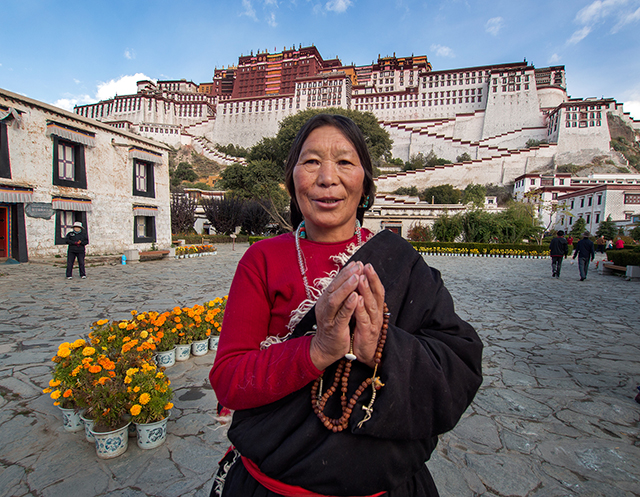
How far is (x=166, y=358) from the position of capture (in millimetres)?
4180

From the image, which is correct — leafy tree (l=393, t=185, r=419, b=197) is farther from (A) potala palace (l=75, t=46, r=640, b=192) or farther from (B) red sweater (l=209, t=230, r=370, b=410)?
(B) red sweater (l=209, t=230, r=370, b=410)

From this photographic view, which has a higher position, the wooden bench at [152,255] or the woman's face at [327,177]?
the woman's face at [327,177]

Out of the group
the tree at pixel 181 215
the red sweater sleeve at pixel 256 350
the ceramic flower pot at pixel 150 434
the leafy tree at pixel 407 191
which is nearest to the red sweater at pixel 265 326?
the red sweater sleeve at pixel 256 350

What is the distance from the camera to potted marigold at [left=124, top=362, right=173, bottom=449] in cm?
267

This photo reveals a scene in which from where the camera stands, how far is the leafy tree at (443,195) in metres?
40.4

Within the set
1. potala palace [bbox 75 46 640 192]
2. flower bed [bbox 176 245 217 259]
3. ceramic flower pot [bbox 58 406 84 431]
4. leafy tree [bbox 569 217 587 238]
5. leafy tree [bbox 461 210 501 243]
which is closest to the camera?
ceramic flower pot [bbox 58 406 84 431]

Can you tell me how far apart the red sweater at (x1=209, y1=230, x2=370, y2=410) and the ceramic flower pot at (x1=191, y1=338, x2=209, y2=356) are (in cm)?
377

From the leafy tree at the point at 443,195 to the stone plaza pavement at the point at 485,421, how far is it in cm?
3522

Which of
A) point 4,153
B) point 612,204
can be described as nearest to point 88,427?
point 4,153

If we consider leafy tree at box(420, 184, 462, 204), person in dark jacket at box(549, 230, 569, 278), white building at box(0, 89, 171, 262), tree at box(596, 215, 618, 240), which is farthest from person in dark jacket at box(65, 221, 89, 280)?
tree at box(596, 215, 618, 240)

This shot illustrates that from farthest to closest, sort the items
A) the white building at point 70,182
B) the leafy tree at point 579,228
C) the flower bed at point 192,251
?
1. the leafy tree at point 579,228
2. the flower bed at point 192,251
3. the white building at point 70,182

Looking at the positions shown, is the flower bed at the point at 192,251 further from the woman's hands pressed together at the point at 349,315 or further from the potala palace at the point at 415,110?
the potala palace at the point at 415,110

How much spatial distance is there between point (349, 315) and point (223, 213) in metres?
28.9

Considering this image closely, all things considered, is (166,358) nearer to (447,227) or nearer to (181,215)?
(181,215)
